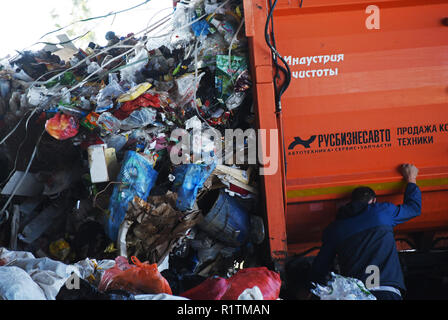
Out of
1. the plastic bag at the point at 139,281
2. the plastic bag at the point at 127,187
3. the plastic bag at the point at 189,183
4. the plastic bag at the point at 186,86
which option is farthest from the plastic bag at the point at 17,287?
the plastic bag at the point at 186,86

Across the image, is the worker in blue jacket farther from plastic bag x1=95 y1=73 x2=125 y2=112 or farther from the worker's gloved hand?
plastic bag x1=95 y1=73 x2=125 y2=112

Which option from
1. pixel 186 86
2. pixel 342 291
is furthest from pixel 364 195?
pixel 186 86

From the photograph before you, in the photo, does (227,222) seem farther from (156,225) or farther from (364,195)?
(364,195)

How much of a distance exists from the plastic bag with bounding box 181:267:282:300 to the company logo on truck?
1.08 meters

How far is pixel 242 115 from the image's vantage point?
3.09 meters

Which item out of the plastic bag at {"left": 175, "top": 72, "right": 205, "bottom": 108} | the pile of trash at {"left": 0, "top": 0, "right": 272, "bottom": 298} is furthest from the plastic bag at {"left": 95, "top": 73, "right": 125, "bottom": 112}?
the plastic bag at {"left": 175, "top": 72, "right": 205, "bottom": 108}

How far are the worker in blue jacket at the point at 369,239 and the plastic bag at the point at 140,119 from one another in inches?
59.3

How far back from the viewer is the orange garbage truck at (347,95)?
9.18 ft

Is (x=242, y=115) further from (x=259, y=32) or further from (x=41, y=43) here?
(x=41, y=43)

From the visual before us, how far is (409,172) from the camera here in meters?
2.87

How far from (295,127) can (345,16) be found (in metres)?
0.83

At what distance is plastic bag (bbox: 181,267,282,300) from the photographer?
189cm

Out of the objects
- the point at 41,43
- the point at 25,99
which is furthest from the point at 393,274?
the point at 41,43

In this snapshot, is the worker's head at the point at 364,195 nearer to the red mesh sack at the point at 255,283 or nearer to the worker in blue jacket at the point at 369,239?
the worker in blue jacket at the point at 369,239
